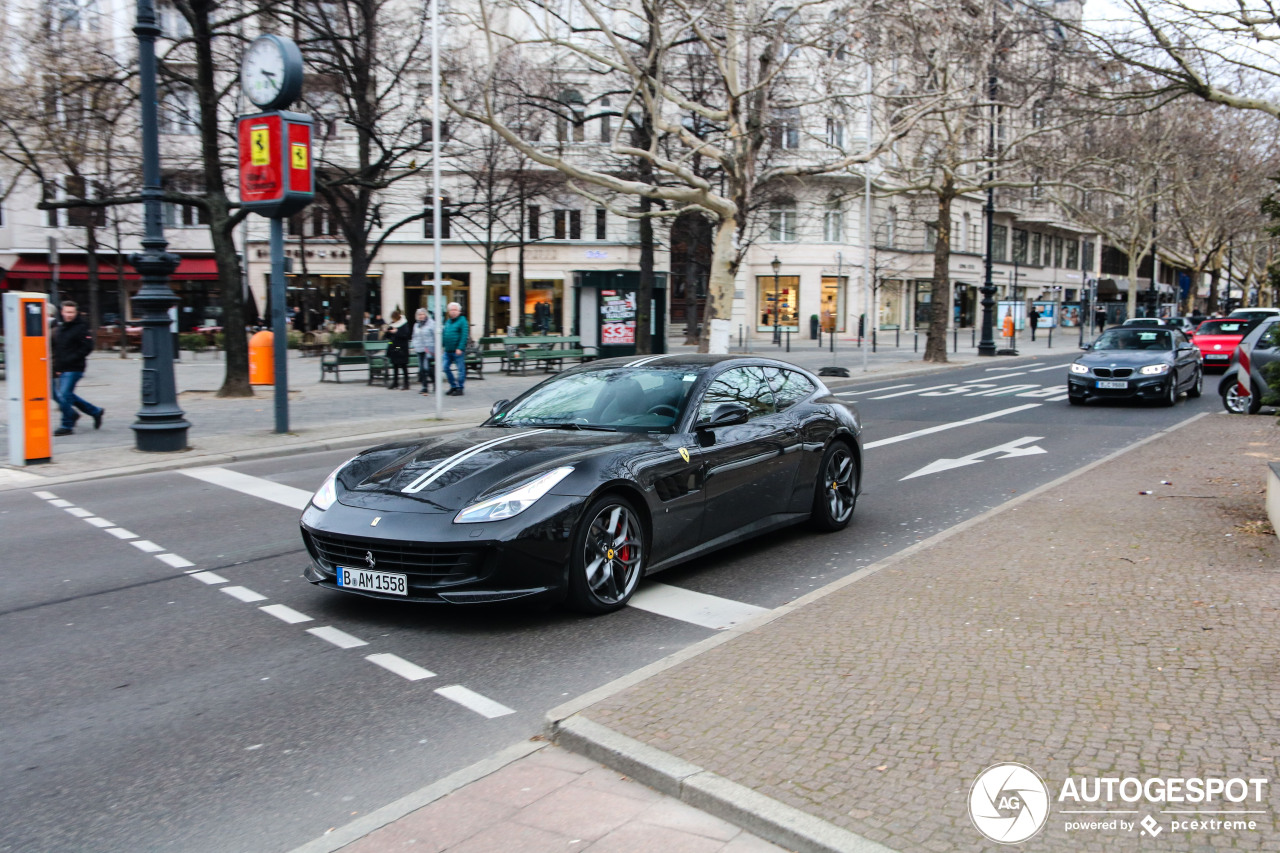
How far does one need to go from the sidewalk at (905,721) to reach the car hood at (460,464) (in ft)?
4.87

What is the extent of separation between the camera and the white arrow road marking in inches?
472

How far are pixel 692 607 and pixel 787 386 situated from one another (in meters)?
2.57

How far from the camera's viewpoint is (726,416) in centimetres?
696

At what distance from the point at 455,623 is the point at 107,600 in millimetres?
2354

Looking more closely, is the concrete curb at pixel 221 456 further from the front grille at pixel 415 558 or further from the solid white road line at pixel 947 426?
the front grille at pixel 415 558

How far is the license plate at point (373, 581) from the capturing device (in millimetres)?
5762

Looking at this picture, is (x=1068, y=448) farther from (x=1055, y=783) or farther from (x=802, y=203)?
(x=802, y=203)

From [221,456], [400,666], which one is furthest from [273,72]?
[400,666]

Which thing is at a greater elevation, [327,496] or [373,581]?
[327,496]

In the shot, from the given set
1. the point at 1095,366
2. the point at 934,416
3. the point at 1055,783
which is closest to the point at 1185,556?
the point at 1055,783

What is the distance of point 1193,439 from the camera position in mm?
13641

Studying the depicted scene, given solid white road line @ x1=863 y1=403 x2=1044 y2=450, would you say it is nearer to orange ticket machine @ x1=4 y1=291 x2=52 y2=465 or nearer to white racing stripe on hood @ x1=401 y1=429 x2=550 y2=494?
white racing stripe on hood @ x1=401 y1=429 x2=550 y2=494

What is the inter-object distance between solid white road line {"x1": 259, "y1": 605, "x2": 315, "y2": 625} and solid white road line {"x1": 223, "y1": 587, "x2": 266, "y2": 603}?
225 millimetres

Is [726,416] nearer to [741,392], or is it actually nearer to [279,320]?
[741,392]
